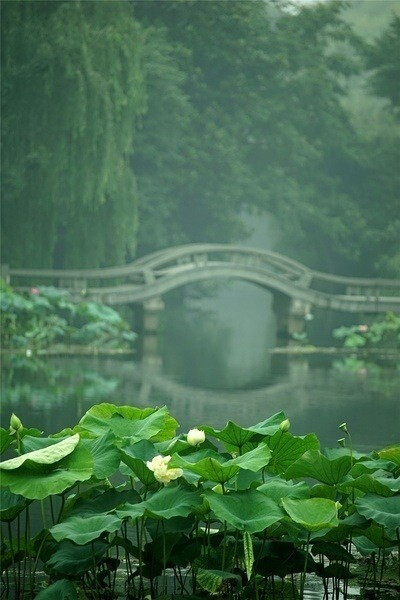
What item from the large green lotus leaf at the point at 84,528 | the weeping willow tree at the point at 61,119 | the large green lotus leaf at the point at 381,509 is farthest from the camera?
the weeping willow tree at the point at 61,119

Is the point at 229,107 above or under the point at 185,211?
above

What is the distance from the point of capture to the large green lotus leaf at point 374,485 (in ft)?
10.5

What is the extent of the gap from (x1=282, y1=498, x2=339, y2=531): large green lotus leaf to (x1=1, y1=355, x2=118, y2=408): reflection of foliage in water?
514 centimetres

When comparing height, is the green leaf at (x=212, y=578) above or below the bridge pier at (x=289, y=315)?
below

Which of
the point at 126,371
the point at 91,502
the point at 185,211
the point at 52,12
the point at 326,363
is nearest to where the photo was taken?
the point at 91,502

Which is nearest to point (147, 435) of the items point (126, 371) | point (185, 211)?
point (126, 371)

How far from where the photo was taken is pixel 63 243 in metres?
16.8

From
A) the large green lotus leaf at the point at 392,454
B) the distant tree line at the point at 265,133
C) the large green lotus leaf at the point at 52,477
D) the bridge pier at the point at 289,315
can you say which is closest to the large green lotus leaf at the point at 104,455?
the large green lotus leaf at the point at 52,477

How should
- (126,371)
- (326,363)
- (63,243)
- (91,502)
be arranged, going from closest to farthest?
(91,502)
(126,371)
(326,363)
(63,243)

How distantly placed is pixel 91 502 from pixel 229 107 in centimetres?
1780

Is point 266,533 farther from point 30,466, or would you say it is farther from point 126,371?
point 126,371

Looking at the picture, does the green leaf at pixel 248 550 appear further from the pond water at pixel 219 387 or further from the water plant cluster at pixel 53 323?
the water plant cluster at pixel 53 323

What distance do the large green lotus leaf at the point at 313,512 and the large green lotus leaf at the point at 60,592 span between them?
0.51m

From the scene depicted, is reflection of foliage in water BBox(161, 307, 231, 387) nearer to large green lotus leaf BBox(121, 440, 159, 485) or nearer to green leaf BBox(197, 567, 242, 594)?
large green lotus leaf BBox(121, 440, 159, 485)
